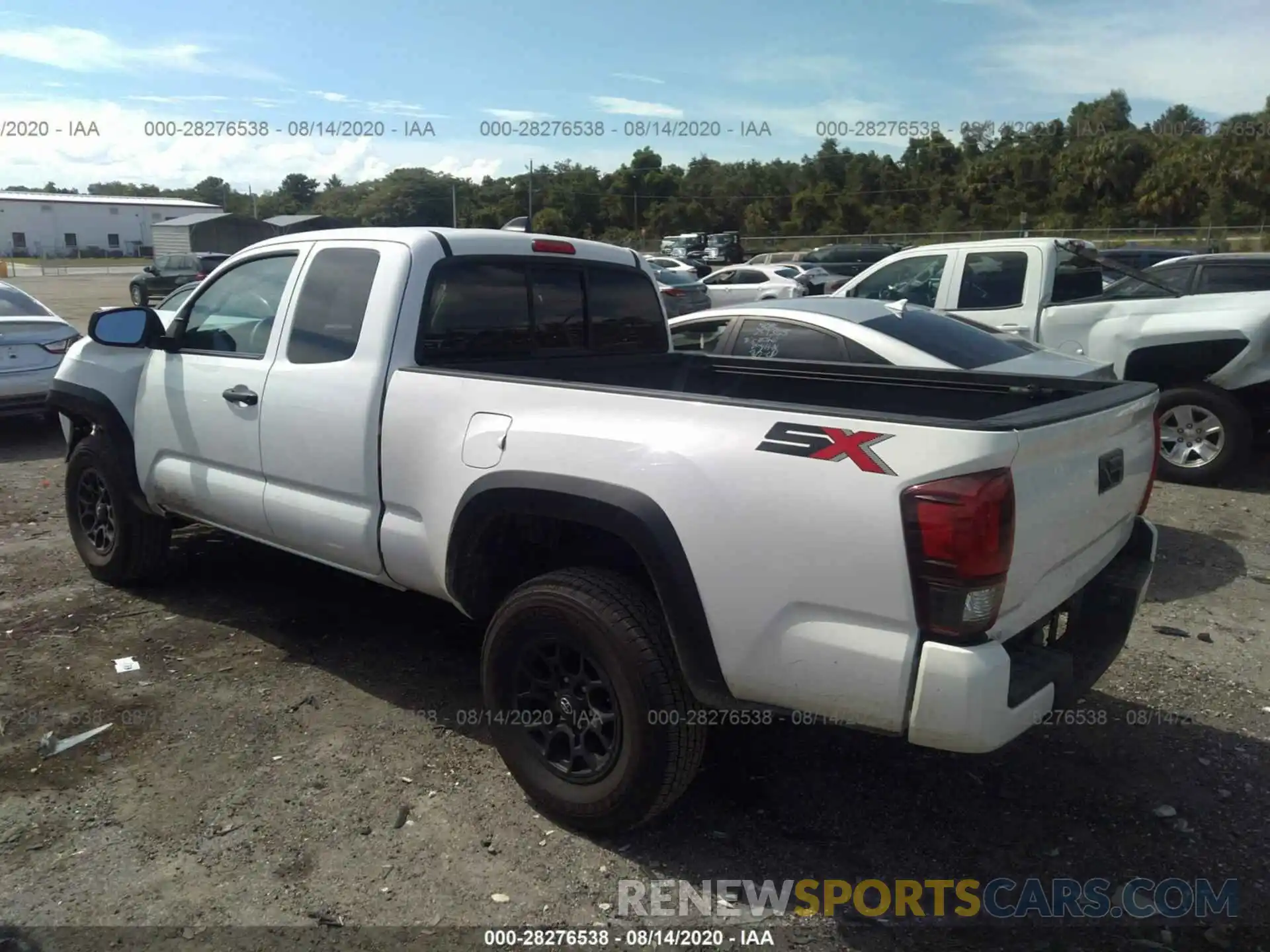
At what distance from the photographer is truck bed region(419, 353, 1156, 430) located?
3424mm

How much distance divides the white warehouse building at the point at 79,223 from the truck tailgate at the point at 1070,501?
3328 inches

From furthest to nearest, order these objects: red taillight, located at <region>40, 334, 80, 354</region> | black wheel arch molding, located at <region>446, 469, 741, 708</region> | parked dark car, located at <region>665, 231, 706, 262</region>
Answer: parked dark car, located at <region>665, 231, 706, 262</region> < red taillight, located at <region>40, 334, 80, 354</region> < black wheel arch molding, located at <region>446, 469, 741, 708</region>

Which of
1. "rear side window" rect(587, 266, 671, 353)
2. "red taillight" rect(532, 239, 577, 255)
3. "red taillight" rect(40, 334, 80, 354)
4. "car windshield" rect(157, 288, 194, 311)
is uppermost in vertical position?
"red taillight" rect(532, 239, 577, 255)

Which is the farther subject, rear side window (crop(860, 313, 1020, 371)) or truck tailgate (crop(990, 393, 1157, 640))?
rear side window (crop(860, 313, 1020, 371))

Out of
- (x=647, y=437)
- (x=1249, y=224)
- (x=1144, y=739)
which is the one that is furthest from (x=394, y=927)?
(x=1249, y=224)

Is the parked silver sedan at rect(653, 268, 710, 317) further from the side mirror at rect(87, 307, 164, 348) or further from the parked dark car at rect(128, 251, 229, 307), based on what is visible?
the parked dark car at rect(128, 251, 229, 307)

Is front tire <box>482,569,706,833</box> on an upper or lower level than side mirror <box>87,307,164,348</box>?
lower

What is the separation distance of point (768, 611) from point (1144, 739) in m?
2.18

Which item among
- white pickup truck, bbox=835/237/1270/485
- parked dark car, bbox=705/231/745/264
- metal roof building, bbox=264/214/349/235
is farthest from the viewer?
parked dark car, bbox=705/231/745/264

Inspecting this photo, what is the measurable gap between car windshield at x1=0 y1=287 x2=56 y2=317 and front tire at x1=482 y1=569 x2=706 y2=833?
29.4ft

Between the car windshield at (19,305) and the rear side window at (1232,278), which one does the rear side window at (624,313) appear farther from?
the car windshield at (19,305)

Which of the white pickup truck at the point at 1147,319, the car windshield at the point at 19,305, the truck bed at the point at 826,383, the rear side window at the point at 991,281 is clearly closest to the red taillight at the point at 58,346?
the car windshield at the point at 19,305

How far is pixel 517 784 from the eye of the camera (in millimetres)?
3580

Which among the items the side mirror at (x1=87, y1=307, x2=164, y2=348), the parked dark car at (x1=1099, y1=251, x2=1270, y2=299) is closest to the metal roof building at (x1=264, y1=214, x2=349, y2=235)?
the side mirror at (x1=87, y1=307, x2=164, y2=348)
